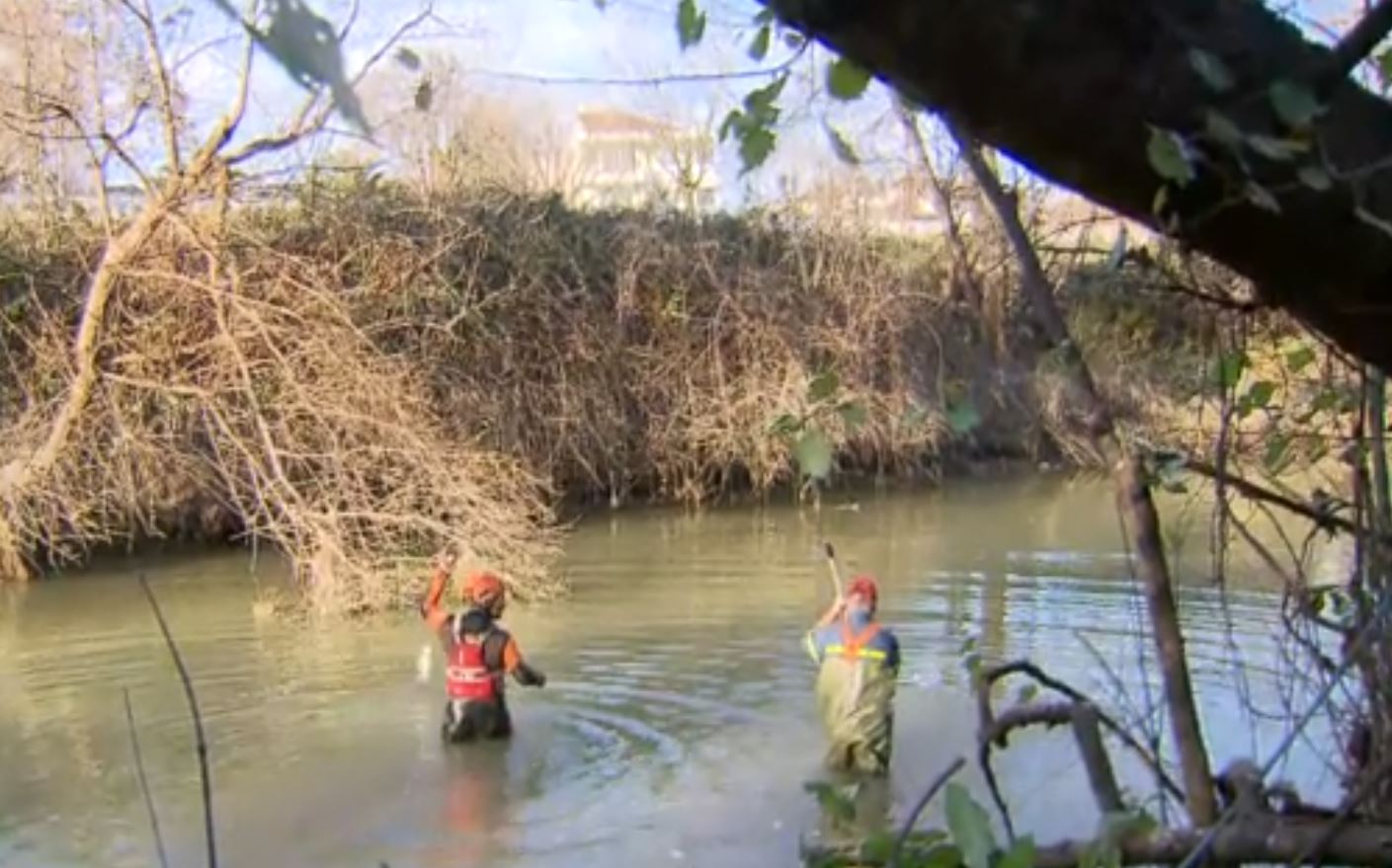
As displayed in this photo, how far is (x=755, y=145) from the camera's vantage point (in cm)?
196

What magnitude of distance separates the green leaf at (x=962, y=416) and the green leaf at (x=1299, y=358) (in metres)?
1.22

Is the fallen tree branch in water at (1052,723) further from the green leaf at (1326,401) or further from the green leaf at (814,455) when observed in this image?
the green leaf at (1326,401)

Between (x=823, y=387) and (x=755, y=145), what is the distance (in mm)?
459

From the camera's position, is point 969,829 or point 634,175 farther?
point 634,175

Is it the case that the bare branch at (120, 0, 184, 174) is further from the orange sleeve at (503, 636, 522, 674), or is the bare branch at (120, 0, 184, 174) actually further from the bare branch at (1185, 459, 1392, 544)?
the bare branch at (1185, 459, 1392, 544)

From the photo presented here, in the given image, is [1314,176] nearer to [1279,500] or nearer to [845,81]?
[845,81]

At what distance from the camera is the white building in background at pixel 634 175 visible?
73.7ft

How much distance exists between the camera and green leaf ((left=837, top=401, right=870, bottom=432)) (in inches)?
83.3

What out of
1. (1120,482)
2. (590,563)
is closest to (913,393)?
(1120,482)

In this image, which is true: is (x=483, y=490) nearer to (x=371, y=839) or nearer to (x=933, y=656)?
(x=933, y=656)

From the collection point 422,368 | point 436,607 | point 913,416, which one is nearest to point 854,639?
point 436,607

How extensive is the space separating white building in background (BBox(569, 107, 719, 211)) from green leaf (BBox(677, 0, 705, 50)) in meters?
19.7

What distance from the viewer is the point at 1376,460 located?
262 cm

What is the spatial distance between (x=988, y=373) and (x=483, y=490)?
43.3 ft
